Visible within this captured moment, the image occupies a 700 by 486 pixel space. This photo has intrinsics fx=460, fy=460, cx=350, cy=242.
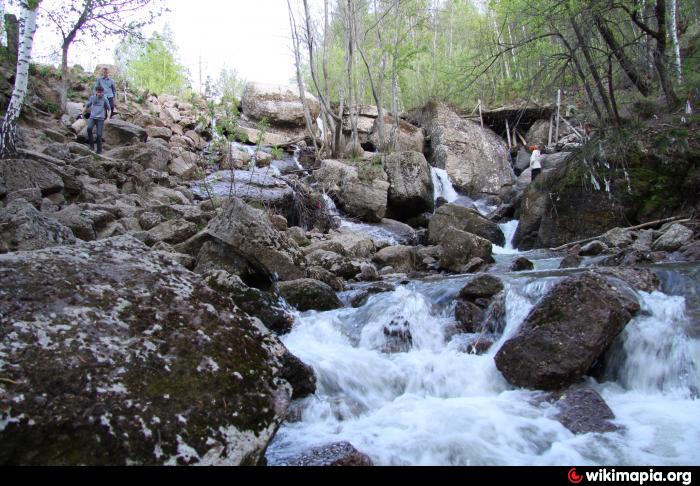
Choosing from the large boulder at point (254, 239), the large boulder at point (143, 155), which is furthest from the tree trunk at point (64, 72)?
the large boulder at point (254, 239)

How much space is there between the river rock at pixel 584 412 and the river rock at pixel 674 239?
5422 millimetres

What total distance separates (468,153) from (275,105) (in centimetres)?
974

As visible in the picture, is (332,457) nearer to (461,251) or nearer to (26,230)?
(26,230)

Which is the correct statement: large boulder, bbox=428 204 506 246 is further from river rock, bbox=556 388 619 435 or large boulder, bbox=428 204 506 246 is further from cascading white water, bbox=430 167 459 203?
river rock, bbox=556 388 619 435

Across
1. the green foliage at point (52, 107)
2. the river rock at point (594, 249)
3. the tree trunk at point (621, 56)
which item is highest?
the tree trunk at point (621, 56)

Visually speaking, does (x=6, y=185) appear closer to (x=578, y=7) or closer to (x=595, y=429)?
(x=595, y=429)

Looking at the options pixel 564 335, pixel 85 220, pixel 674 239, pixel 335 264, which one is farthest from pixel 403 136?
pixel 564 335

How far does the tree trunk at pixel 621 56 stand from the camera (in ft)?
27.8

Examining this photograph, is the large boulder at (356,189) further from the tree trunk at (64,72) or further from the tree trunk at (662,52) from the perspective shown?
the tree trunk at (64,72)

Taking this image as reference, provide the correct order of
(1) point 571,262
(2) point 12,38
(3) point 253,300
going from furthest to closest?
(2) point 12,38, (1) point 571,262, (3) point 253,300

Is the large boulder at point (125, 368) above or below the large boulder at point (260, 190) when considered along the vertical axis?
below

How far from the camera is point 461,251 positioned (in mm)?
9391

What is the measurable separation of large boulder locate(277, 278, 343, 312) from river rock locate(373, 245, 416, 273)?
3.33 m
